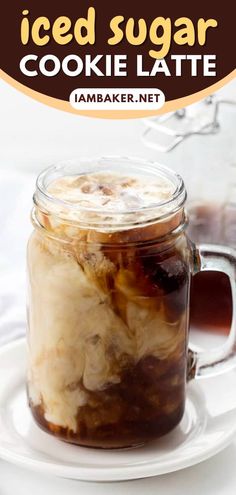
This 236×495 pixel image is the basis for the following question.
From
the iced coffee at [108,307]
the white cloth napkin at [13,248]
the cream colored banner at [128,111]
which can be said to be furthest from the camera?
the cream colored banner at [128,111]

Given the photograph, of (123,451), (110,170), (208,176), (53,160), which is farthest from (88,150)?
(123,451)

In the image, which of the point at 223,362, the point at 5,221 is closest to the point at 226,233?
the point at 223,362

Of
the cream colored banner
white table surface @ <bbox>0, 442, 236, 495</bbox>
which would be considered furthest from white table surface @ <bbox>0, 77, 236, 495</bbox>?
the cream colored banner

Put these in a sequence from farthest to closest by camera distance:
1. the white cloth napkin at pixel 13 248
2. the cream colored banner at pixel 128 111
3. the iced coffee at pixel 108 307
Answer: the cream colored banner at pixel 128 111 → the white cloth napkin at pixel 13 248 → the iced coffee at pixel 108 307

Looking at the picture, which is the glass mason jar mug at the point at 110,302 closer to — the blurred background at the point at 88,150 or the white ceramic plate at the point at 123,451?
the white ceramic plate at the point at 123,451

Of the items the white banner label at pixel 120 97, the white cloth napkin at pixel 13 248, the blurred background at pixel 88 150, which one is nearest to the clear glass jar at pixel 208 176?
the blurred background at pixel 88 150

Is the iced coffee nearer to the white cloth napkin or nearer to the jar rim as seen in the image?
the jar rim

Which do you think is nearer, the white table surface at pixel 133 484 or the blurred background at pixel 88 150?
the white table surface at pixel 133 484
